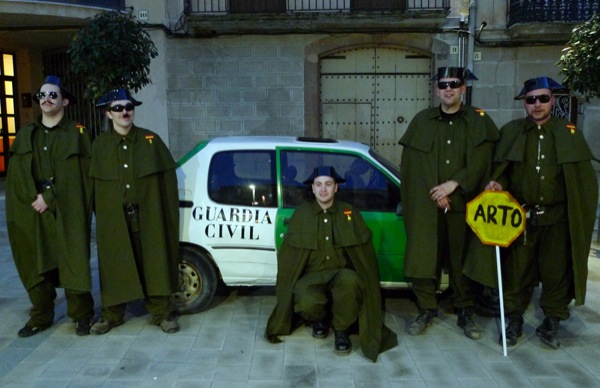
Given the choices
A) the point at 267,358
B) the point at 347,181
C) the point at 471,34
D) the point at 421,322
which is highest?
the point at 471,34

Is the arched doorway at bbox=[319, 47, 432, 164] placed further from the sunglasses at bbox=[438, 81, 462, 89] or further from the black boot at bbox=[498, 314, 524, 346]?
the black boot at bbox=[498, 314, 524, 346]

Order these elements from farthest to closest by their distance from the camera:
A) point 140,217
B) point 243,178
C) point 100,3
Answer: point 100,3 → point 243,178 → point 140,217

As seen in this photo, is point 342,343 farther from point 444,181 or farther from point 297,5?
point 297,5

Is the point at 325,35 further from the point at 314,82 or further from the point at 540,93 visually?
the point at 540,93

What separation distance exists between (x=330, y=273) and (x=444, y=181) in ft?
3.97

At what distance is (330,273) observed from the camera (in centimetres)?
450

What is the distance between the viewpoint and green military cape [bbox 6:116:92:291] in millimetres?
4598

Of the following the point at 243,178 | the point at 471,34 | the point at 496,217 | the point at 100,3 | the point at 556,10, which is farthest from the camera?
the point at 471,34

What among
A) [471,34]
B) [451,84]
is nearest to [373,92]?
[471,34]

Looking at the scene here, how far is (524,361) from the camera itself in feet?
14.1

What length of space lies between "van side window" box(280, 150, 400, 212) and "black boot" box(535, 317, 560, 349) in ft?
5.11

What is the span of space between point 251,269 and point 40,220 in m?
1.85

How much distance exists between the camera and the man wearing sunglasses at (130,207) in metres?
4.65

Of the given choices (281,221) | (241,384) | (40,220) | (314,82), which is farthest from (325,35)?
(241,384)
